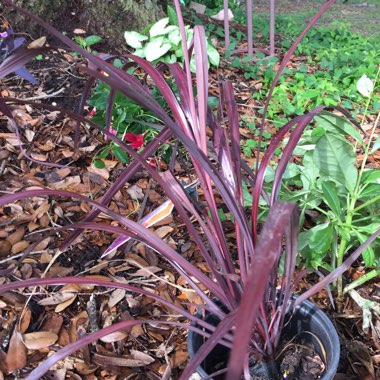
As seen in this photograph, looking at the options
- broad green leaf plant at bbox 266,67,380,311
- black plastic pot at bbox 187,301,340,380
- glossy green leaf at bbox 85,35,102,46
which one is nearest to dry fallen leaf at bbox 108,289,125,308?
black plastic pot at bbox 187,301,340,380

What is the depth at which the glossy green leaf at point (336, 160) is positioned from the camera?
1.21 metres

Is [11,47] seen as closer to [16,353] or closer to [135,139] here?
[135,139]

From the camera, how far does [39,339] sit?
1.24 metres

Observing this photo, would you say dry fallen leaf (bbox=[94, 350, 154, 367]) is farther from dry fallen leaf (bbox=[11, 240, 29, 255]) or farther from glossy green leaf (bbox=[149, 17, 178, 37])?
glossy green leaf (bbox=[149, 17, 178, 37])

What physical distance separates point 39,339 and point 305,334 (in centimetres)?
64

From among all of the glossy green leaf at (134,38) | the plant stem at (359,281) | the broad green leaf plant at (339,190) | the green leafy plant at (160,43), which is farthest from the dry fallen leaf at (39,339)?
the glossy green leaf at (134,38)

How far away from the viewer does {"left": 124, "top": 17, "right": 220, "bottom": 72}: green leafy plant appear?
2270 mm

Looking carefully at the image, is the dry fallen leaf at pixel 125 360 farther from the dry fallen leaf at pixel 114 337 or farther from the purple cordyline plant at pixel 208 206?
the purple cordyline plant at pixel 208 206

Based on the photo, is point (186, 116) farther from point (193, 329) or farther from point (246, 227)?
point (193, 329)

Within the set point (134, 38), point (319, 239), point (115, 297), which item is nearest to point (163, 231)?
point (115, 297)

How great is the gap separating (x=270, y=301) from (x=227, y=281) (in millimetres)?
100

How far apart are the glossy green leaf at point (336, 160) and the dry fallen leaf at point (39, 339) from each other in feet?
2.57

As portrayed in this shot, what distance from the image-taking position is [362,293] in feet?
4.56

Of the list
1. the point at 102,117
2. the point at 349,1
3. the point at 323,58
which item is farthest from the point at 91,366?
the point at 349,1
